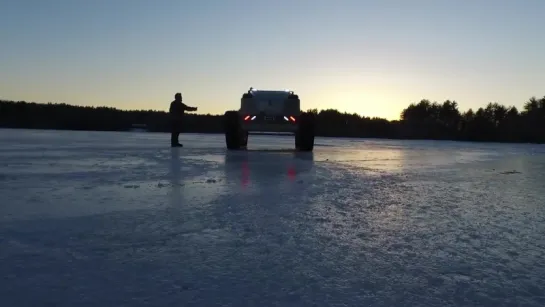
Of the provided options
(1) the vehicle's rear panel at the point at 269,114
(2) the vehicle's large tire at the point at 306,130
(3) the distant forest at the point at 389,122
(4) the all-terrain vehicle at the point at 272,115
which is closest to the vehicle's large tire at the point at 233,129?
(4) the all-terrain vehicle at the point at 272,115

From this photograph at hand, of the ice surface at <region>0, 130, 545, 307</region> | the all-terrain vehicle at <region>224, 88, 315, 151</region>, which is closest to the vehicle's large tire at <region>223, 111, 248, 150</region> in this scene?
the all-terrain vehicle at <region>224, 88, 315, 151</region>

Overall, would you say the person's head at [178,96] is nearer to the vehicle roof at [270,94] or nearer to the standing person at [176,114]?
the standing person at [176,114]

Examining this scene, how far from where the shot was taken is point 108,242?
235 centimetres

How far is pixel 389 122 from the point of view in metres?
61.9

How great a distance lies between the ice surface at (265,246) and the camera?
1701 millimetres

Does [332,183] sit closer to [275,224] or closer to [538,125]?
[275,224]

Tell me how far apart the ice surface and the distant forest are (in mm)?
42089

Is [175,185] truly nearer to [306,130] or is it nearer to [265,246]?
[265,246]

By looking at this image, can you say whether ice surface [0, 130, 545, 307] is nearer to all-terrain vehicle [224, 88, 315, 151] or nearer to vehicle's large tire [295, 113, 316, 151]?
all-terrain vehicle [224, 88, 315, 151]

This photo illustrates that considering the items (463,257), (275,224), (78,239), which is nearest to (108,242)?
(78,239)

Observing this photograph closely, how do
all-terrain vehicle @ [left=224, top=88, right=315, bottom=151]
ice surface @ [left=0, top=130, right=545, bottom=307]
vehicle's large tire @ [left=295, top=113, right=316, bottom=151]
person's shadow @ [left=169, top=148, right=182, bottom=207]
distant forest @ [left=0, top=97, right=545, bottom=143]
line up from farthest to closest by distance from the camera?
distant forest @ [left=0, top=97, right=545, bottom=143]
vehicle's large tire @ [left=295, top=113, right=316, bottom=151]
all-terrain vehicle @ [left=224, top=88, right=315, bottom=151]
person's shadow @ [left=169, top=148, right=182, bottom=207]
ice surface @ [left=0, top=130, right=545, bottom=307]

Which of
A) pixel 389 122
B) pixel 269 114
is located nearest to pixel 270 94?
pixel 269 114

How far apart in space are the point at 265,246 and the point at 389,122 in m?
61.7

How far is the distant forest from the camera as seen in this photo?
170ft
